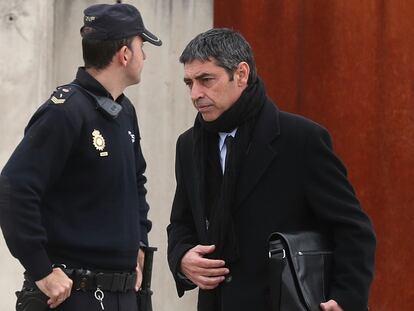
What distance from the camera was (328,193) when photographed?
14.5 feet

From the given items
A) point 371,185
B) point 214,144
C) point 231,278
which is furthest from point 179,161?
point 371,185

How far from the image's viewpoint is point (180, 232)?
475 cm

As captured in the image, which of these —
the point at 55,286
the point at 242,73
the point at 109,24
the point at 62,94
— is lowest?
the point at 55,286

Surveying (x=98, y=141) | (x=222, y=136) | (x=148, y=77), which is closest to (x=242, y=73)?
(x=222, y=136)

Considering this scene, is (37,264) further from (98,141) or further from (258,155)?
(258,155)

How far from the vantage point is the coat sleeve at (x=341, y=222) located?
4.38 meters

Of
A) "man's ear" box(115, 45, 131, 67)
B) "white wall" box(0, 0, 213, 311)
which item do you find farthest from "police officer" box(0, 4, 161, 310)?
"white wall" box(0, 0, 213, 311)

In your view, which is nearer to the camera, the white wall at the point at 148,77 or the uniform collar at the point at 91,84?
the uniform collar at the point at 91,84

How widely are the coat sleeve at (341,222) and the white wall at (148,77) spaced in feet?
8.71

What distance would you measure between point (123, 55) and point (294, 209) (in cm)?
98

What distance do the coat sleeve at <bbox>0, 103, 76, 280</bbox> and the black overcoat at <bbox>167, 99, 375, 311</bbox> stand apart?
2.30 ft

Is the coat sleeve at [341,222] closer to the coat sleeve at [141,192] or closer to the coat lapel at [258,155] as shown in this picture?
the coat lapel at [258,155]

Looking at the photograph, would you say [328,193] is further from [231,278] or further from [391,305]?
[391,305]

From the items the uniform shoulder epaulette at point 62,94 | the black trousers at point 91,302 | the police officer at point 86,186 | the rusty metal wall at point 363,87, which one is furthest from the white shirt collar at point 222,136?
the rusty metal wall at point 363,87
